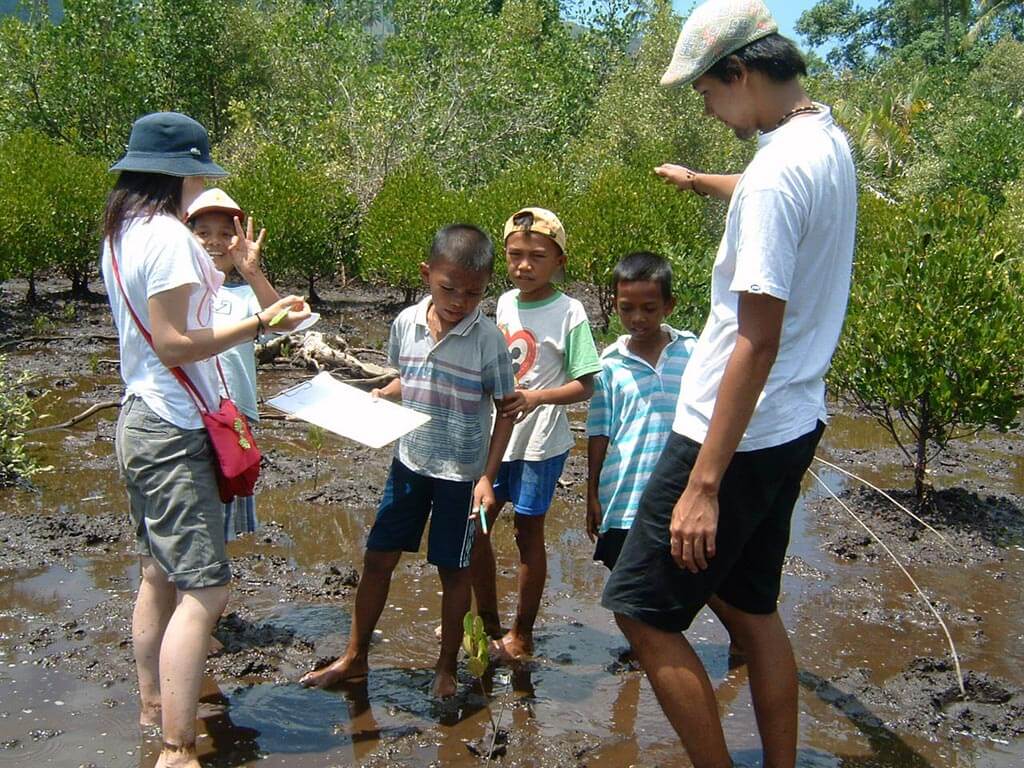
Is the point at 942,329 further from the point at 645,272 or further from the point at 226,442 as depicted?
the point at 226,442

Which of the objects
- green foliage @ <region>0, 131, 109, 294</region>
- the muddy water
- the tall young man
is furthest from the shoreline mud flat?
green foliage @ <region>0, 131, 109, 294</region>

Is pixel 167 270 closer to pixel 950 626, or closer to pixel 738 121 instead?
pixel 738 121

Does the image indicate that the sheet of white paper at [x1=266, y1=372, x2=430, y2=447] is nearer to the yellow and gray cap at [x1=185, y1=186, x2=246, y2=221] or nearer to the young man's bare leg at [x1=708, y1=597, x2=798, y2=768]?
the yellow and gray cap at [x1=185, y1=186, x2=246, y2=221]

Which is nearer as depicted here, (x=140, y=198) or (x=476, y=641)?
(x=140, y=198)

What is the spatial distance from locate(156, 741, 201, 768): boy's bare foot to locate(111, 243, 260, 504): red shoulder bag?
694mm

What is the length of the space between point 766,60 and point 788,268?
1.70ft

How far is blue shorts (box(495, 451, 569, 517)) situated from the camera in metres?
3.93

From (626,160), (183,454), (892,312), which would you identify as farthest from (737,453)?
(626,160)

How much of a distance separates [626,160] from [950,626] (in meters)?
14.5

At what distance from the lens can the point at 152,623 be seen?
3143 mm

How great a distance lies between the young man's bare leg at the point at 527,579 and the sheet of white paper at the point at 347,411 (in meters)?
0.88

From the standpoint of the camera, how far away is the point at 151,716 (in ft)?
10.6

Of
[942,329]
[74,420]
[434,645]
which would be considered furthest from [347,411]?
[74,420]

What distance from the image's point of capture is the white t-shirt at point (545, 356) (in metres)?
3.87
